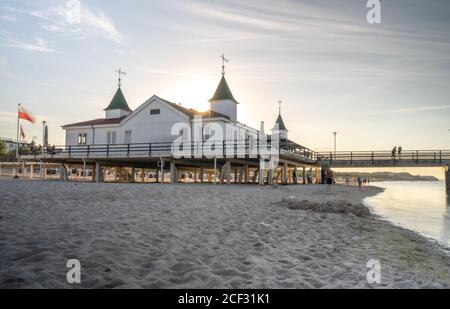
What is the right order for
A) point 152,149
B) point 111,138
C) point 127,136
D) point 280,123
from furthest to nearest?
point 280,123
point 111,138
point 127,136
point 152,149

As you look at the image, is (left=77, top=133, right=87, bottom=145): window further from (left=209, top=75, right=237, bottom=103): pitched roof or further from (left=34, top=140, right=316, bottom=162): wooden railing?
(left=209, top=75, right=237, bottom=103): pitched roof

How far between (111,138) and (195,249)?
95.2 ft

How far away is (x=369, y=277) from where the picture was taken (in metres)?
5.51

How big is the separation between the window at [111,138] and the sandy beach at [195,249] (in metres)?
22.0

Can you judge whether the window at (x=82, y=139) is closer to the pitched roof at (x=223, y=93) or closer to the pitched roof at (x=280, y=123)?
the pitched roof at (x=223, y=93)

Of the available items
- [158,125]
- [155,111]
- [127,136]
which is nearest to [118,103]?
[127,136]

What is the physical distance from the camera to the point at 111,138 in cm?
3300

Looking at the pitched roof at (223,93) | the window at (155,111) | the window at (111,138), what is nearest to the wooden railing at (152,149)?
the window at (111,138)

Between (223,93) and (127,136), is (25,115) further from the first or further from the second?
(223,93)

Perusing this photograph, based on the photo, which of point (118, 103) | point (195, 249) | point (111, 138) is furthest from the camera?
point (118, 103)

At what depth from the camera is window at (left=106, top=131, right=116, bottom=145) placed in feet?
108

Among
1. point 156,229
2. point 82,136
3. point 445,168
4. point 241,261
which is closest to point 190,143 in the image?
point 82,136
